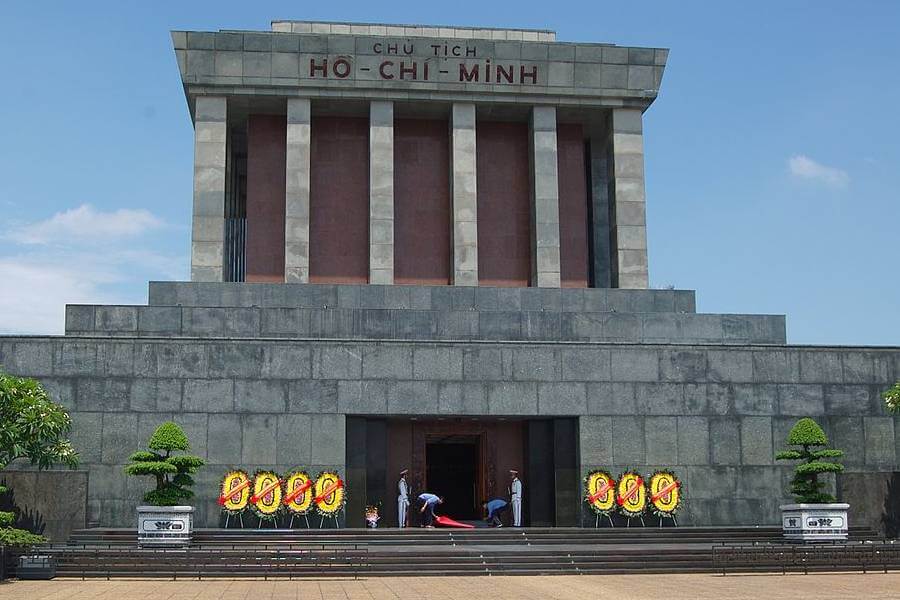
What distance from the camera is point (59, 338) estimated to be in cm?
3158

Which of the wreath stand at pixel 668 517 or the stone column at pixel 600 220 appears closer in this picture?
the wreath stand at pixel 668 517

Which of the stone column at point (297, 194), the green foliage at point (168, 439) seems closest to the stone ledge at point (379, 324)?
the stone column at point (297, 194)

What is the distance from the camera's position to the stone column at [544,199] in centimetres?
3822

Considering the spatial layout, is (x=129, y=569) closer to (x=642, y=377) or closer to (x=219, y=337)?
(x=219, y=337)

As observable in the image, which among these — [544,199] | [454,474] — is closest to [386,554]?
[454,474]

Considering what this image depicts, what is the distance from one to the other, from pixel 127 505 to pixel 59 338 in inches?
192

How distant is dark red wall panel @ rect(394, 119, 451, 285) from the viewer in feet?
129

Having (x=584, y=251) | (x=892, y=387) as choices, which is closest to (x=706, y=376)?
(x=892, y=387)

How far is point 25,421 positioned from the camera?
2564 cm

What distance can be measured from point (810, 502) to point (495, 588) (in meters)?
11.0

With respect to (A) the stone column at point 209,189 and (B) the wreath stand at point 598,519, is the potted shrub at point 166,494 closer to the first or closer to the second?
(A) the stone column at point 209,189

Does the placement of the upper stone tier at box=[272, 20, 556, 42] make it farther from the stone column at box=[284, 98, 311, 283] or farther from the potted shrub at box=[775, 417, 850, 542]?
the potted shrub at box=[775, 417, 850, 542]

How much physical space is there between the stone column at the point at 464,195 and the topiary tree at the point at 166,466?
12.5 meters

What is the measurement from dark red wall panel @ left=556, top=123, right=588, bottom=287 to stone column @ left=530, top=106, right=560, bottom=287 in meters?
1.05
